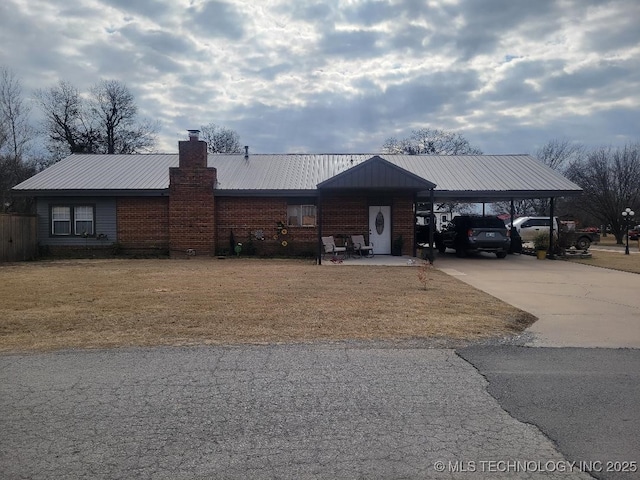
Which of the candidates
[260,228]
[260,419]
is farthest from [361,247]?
[260,419]

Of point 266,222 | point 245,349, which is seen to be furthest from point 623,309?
point 266,222

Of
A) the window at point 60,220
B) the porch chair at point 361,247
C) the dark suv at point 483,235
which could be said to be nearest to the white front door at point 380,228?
the porch chair at point 361,247

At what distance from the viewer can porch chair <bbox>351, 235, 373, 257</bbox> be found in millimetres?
19125

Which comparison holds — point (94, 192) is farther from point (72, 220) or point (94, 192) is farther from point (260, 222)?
point (260, 222)

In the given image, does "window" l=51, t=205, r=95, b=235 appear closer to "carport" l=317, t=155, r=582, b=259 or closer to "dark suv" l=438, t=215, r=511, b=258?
"carport" l=317, t=155, r=582, b=259

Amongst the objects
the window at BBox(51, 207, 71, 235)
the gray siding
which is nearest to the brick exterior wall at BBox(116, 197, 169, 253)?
the gray siding

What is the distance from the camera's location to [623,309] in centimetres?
910

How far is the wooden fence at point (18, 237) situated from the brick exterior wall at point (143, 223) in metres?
3.45

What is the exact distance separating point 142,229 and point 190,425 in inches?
701

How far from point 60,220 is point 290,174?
1001cm

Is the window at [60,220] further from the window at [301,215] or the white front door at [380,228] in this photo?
the white front door at [380,228]

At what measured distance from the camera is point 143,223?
67.1ft

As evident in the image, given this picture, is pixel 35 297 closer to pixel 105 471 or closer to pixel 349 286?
pixel 349 286

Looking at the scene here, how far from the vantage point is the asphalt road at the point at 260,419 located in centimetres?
334
